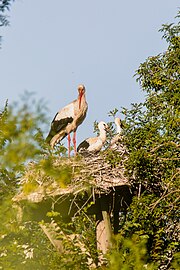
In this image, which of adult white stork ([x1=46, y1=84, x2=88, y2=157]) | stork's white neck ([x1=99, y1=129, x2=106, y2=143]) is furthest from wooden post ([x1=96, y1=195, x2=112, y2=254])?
adult white stork ([x1=46, y1=84, x2=88, y2=157])

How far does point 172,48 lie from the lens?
11.0 m

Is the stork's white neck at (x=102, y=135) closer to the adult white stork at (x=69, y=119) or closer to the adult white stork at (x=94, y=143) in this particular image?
the adult white stork at (x=94, y=143)

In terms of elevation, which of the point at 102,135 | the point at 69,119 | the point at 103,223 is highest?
the point at 69,119

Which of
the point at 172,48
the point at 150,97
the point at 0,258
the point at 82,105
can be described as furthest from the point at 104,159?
the point at 0,258

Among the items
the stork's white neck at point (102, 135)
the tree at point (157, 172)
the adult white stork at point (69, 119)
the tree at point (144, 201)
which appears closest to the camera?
the tree at point (144, 201)

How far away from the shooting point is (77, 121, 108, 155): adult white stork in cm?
1102

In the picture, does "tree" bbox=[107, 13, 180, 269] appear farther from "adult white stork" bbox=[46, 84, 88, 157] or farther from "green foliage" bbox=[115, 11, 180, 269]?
"adult white stork" bbox=[46, 84, 88, 157]

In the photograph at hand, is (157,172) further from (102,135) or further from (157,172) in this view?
(102,135)

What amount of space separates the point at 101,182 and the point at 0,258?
406 centimetres

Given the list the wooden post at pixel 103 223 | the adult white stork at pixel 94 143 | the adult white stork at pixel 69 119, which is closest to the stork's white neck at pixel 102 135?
the adult white stork at pixel 94 143

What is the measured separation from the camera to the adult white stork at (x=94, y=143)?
36.1 ft

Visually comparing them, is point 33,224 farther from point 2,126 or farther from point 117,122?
point 2,126

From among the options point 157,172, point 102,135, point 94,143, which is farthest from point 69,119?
point 157,172

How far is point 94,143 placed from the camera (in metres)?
11.4
